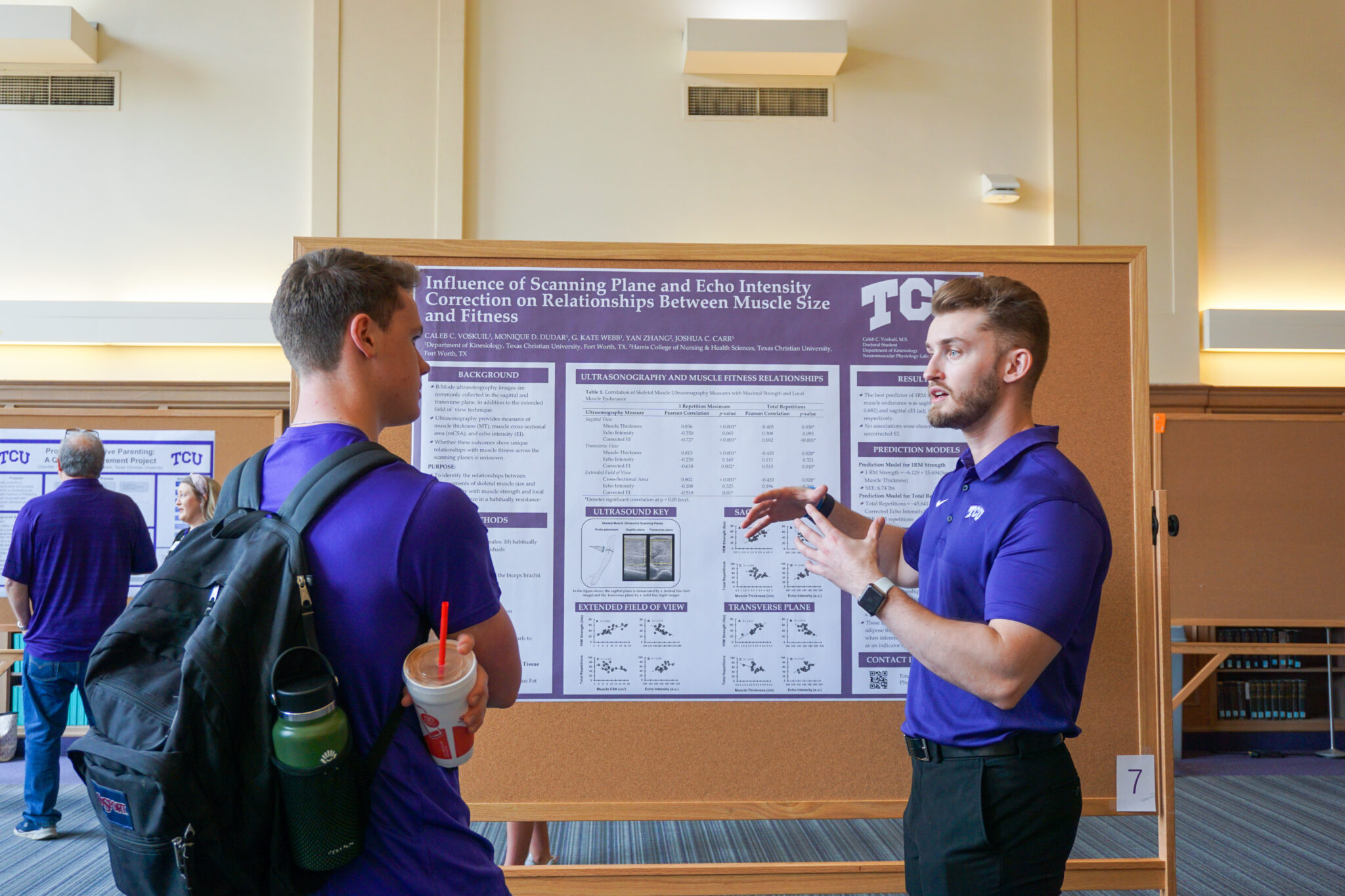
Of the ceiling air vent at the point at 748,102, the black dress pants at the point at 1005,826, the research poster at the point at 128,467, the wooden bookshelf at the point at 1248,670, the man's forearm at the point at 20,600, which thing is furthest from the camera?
the ceiling air vent at the point at 748,102

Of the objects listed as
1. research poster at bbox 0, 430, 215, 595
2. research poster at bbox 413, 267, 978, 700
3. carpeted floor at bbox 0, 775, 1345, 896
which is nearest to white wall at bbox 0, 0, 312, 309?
research poster at bbox 0, 430, 215, 595

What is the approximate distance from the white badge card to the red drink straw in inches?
82.0

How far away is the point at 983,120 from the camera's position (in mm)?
5559

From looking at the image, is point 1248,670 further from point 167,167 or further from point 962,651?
point 167,167

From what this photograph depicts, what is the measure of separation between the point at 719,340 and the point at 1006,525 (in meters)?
1.04

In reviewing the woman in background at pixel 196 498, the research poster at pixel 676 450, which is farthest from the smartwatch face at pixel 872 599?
the woman in background at pixel 196 498

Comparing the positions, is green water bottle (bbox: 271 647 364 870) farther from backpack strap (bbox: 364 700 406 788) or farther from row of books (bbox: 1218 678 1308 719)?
row of books (bbox: 1218 678 1308 719)

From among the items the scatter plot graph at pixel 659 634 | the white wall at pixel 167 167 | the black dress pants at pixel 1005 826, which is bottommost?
the black dress pants at pixel 1005 826

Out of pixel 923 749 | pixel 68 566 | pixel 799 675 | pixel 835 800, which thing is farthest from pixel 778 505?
pixel 68 566

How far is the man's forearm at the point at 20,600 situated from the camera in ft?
12.6

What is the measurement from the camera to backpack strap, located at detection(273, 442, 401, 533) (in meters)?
0.99

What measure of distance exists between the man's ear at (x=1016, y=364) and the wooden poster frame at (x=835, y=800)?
75 cm

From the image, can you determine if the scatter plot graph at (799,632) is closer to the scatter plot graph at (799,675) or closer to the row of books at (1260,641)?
the scatter plot graph at (799,675)

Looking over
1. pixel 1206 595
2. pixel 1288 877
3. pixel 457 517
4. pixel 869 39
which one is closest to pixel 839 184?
pixel 869 39
